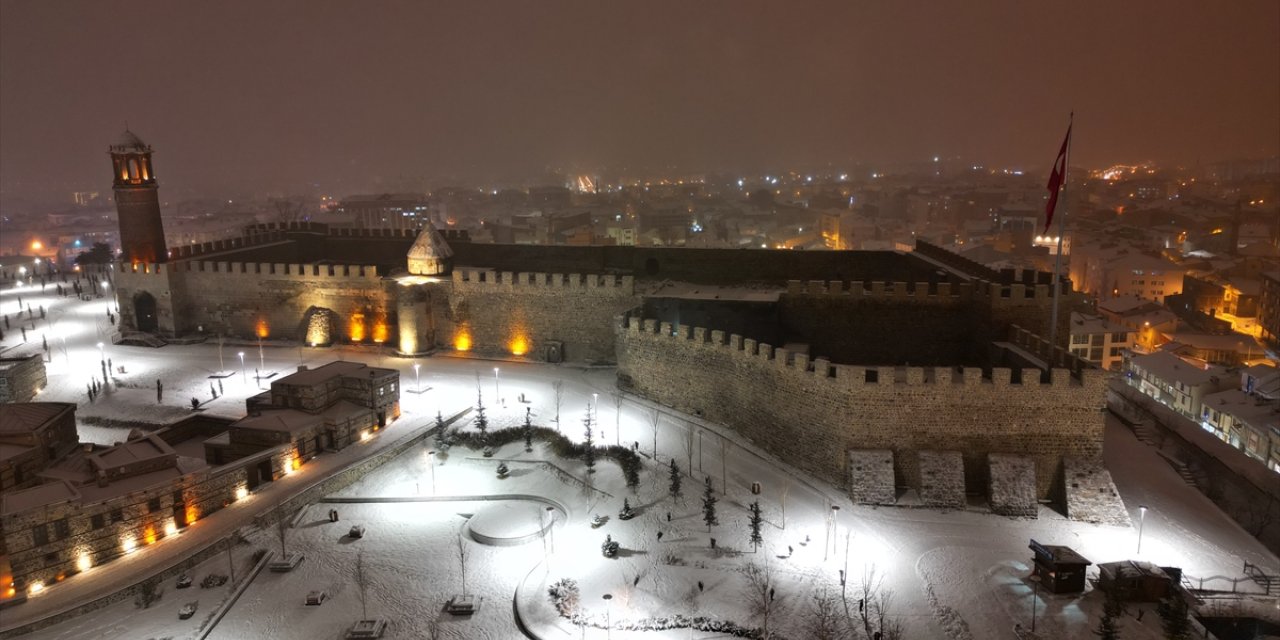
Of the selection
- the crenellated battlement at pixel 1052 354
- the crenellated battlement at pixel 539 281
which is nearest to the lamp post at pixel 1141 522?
the crenellated battlement at pixel 1052 354

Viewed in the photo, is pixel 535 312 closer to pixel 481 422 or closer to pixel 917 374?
pixel 481 422

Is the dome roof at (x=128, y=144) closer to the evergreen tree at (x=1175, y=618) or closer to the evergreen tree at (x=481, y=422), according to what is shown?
the evergreen tree at (x=481, y=422)

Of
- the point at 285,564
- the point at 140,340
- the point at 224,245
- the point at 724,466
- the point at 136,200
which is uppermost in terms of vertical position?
the point at 136,200

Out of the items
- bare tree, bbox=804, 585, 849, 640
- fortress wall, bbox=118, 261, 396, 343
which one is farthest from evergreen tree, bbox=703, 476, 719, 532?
fortress wall, bbox=118, 261, 396, 343

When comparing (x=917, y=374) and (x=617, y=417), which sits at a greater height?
(x=917, y=374)

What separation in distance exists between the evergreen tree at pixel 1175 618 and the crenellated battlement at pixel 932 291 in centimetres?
1169

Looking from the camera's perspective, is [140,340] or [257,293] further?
[257,293]

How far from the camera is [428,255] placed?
31.1 meters

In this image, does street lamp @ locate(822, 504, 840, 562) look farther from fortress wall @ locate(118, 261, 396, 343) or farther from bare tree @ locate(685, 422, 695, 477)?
fortress wall @ locate(118, 261, 396, 343)

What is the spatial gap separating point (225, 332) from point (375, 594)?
73.4 feet

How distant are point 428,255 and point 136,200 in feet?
44.4

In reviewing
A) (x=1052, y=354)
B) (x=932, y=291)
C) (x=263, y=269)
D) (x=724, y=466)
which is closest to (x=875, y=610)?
(x=724, y=466)

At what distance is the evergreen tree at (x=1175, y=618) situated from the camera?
1345 cm

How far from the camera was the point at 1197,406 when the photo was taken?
36688 millimetres
